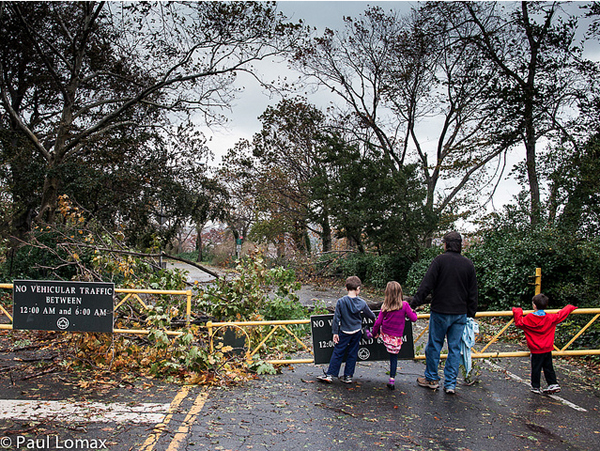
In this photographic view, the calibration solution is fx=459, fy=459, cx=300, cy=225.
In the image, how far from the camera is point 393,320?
6.01m

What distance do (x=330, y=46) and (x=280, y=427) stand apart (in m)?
27.8

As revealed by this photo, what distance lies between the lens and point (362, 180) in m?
23.0

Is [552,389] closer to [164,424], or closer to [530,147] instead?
[164,424]

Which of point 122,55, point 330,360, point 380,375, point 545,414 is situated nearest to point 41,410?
point 330,360

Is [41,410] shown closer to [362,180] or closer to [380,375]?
[380,375]

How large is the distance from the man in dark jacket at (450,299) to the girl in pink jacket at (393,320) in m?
0.17

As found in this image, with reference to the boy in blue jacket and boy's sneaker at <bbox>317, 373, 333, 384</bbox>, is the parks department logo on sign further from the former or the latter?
the boy in blue jacket

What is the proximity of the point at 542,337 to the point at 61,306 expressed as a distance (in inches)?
252

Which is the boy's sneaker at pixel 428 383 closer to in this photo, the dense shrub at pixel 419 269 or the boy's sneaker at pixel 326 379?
the boy's sneaker at pixel 326 379

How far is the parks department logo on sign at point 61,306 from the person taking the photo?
6.07 meters

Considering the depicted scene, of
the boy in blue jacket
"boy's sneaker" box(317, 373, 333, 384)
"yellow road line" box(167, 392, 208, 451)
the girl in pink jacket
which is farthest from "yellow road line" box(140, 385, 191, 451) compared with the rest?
the girl in pink jacket

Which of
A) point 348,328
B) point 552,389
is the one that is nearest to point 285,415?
point 348,328

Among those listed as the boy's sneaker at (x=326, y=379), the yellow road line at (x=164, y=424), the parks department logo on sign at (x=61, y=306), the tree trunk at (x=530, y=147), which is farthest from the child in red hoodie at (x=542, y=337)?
the tree trunk at (x=530, y=147)

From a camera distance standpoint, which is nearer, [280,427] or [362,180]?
[280,427]
